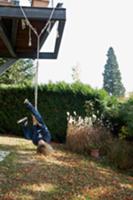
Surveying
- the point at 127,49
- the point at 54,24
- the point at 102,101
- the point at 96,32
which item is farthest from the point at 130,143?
the point at 127,49

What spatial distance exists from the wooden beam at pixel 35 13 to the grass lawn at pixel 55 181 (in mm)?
2443

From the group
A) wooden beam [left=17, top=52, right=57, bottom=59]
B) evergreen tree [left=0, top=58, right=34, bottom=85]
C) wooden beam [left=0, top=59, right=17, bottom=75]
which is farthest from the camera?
evergreen tree [left=0, top=58, right=34, bottom=85]

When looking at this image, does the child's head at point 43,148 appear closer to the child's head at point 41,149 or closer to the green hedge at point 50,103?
the child's head at point 41,149

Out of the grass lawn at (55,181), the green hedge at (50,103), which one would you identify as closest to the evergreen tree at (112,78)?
the green hedge at (50,103)

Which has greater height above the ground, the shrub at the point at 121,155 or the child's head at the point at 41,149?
the child's head at the point at 41,149

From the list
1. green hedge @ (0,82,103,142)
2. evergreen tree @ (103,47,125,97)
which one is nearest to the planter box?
green hedge @ (0,82,103,142)

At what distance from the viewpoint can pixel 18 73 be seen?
20.3m

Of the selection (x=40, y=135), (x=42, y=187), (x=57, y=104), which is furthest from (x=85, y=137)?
(x=42, y=187)

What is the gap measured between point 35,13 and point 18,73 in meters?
14.3

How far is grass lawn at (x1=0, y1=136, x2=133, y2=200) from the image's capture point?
493cm

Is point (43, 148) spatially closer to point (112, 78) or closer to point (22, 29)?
point (22, 29)

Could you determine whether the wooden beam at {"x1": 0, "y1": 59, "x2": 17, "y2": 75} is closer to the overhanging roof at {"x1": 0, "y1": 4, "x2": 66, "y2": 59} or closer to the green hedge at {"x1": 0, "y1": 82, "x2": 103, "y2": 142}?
the overhanging roof at {"x1": 0, "y1": 4, "x2": 66, "y2": 59}

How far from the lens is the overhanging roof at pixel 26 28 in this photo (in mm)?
6125

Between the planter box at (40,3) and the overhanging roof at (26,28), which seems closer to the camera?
the overhanging roof at (26,28)
